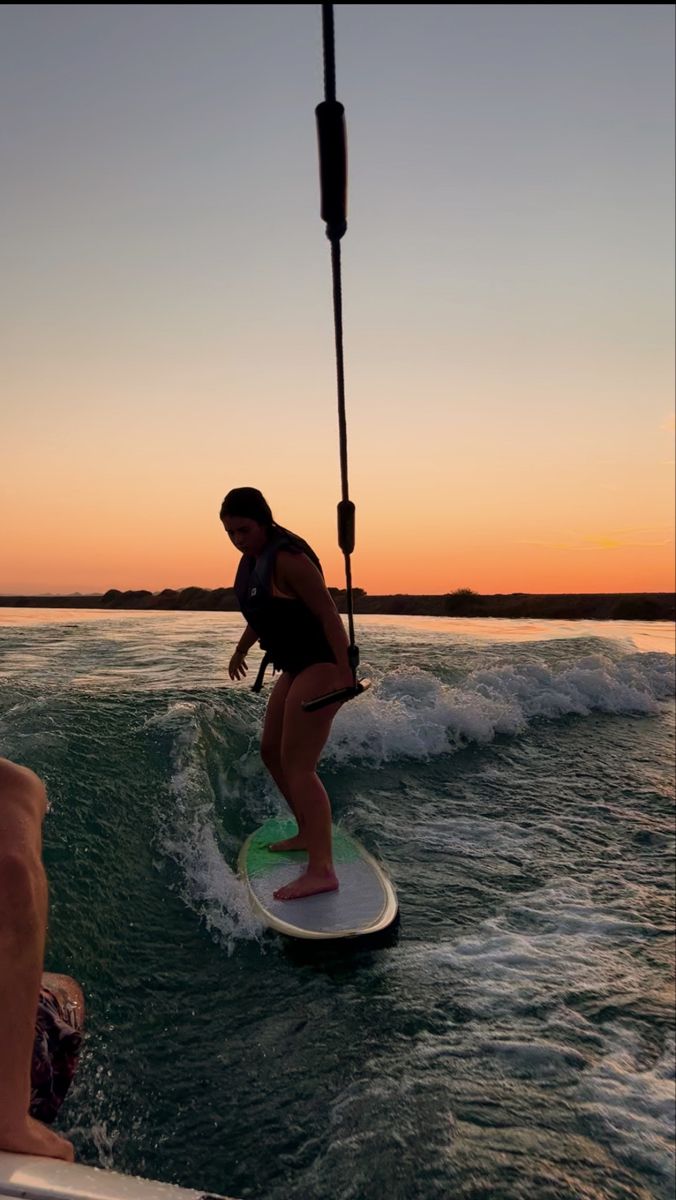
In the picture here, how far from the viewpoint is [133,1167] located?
254cm

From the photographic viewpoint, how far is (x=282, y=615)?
4.70 metres

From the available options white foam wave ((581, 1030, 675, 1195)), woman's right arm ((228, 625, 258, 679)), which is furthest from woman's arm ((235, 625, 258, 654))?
white foam wave ((581, 1030, 675, 1195))

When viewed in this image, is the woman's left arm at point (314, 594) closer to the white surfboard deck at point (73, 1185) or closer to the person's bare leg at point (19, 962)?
the person's bare leg at point (19, 962)

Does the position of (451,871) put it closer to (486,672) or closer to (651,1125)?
(651,1125)

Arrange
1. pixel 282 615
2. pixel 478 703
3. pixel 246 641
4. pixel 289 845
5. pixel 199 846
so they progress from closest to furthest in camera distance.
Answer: pixel 282 615 < pixel 199 846 < pixel 289 845 < pixel 246 641 < pixel 478 703

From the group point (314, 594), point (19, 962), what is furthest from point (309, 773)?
point (19, 962)

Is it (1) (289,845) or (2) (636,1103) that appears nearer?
(2) (636,1103)

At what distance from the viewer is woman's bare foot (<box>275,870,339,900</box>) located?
14.7ft

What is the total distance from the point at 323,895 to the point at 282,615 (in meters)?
1.69

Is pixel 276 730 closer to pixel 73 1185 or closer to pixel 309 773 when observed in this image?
pixel 309 773

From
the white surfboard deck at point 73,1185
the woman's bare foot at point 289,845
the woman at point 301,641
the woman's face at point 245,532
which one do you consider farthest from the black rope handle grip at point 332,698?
the white surfboard deck at point 73,1185

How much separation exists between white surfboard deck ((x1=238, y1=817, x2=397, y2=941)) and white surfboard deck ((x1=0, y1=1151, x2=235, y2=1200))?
2834 mm

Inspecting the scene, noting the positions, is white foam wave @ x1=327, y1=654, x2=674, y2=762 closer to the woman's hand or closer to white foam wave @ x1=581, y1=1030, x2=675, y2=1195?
the woman's hand

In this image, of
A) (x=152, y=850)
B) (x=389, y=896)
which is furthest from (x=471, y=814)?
(x=152, y=850)
